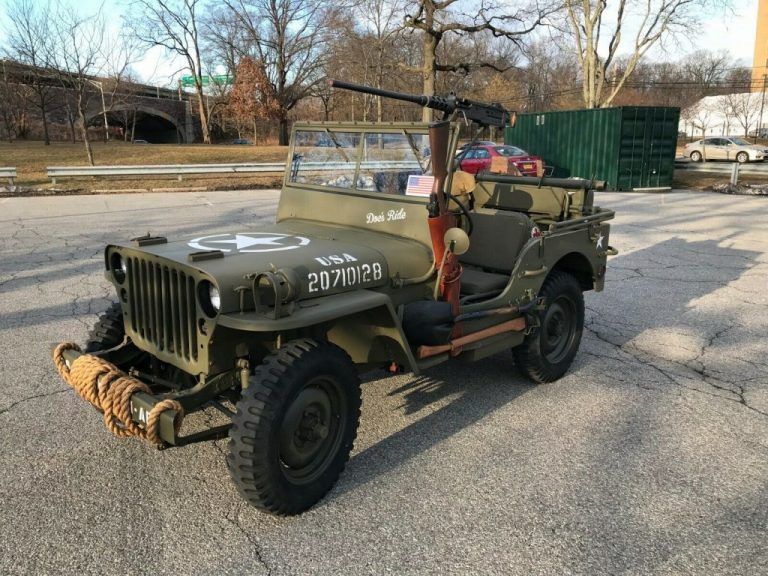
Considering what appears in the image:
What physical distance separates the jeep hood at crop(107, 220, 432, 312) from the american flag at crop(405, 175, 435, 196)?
0.98ft

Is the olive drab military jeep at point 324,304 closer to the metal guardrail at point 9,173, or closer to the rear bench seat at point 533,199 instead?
the rear bench seat at point 533,199

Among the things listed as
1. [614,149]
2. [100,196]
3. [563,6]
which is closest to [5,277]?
[100,196]

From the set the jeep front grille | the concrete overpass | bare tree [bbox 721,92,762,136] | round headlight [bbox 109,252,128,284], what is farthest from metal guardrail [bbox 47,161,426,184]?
bare tree [bbox 721,92,762,136]

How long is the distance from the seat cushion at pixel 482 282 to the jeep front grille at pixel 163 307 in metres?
1.91

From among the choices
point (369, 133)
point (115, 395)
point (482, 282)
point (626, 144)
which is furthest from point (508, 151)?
point (115, 395)

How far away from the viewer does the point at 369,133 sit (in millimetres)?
3957

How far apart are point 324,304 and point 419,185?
1202mm

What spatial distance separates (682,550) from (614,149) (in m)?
18.3

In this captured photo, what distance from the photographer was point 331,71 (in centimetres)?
3478

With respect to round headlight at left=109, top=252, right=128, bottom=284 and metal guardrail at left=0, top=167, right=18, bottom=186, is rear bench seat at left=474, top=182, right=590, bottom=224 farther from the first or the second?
metal guardrail at left=0, top=167, right=18, bottom=186

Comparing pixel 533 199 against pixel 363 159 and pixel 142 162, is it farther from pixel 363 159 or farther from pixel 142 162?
pixel 142 162

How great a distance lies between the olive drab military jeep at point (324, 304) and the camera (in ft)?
8.84

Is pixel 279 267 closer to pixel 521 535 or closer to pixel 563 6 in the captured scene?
pixel 521 535

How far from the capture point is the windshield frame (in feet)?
12.0
